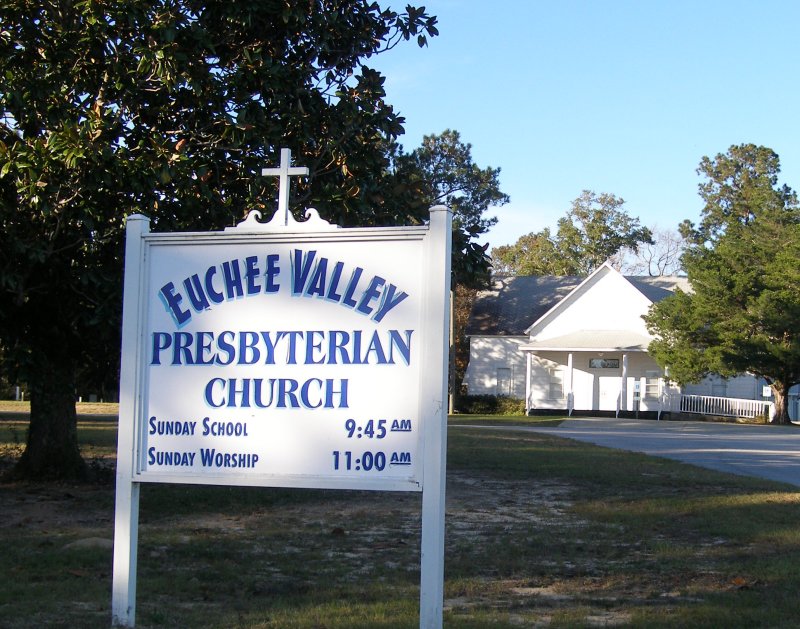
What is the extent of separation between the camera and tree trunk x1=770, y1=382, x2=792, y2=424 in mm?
39906

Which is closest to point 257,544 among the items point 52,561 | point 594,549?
point 52,561

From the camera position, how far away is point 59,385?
1334cm

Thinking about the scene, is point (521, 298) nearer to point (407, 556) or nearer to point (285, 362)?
point (407, 556)

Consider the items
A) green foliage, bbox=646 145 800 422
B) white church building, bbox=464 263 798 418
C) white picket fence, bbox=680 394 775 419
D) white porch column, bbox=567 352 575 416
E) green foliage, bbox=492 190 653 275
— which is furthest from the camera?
green foliage, bbox=492 190 653 275

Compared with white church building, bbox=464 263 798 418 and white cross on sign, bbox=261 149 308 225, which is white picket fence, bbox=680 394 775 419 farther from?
white cross on sign, bbox=261 149 308 225

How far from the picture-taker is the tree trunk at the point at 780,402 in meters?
39.9

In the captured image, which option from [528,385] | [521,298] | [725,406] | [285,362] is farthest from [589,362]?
[285,362]

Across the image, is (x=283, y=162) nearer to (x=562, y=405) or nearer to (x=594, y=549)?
(x=594, y=549)

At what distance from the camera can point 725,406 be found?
141 feet

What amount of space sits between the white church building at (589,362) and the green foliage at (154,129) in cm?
3203

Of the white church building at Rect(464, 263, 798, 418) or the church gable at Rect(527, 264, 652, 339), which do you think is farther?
the church gable at Rect(527, 264, 652, 339)

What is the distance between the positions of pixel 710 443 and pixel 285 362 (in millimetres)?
20878

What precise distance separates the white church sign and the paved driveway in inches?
432

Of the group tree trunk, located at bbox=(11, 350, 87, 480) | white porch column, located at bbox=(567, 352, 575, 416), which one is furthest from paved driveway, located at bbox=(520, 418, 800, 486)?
tree trunk, located at bbox=(11, 350, 87, 480)
